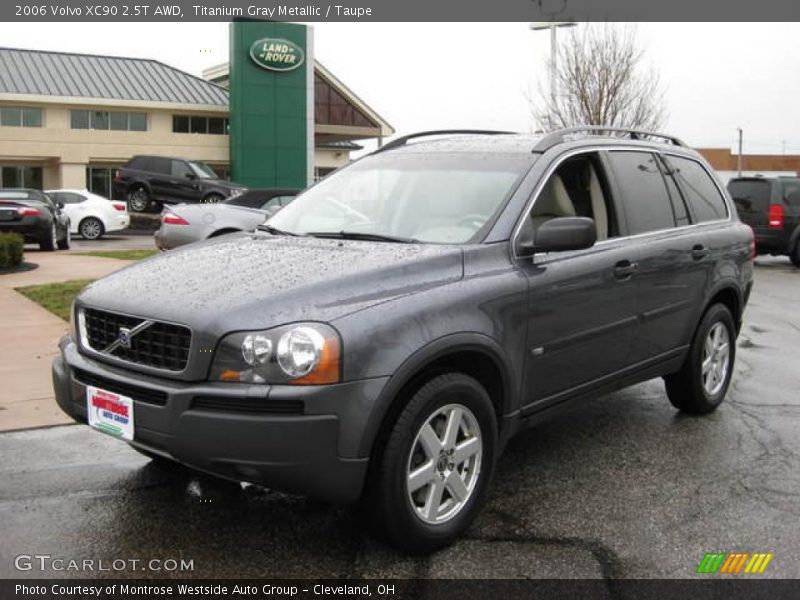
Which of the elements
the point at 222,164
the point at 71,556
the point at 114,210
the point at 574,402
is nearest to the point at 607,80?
the point at 114,210

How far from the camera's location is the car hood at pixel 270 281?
3.16 m

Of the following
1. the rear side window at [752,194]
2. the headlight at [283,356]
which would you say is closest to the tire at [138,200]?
the rear side window at [752,194]

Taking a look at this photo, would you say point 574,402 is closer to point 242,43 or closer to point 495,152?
point 495,152

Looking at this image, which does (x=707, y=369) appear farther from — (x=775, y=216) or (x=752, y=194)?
(x=752, y=194)

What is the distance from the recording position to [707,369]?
18.6 feet

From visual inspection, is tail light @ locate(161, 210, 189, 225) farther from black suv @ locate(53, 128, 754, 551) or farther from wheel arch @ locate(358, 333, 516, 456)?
wheel arch @ locate(358, 333, 516, 456)

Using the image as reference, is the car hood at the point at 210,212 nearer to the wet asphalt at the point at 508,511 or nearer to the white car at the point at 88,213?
the wet asphalt at the point at 508,511

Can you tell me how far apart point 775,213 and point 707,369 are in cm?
1275

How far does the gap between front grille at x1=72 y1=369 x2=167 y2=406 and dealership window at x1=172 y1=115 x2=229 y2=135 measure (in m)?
43.8

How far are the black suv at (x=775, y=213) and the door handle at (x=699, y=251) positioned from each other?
1276cm

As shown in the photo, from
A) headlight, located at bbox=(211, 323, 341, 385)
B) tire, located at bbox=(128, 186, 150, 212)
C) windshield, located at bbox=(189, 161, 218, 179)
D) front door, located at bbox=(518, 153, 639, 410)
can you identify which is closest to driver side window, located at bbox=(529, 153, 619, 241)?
front door, located at bbox=(518, 153, 639, 410)

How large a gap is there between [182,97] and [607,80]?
2830 centimetres

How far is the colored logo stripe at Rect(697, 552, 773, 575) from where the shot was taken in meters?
3.40

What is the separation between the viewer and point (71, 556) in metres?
3.44
